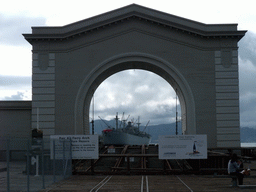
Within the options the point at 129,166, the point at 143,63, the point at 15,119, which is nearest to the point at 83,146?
the point at 129,166

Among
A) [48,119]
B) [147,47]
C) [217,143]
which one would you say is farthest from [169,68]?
[48,119]

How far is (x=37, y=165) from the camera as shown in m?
22.0

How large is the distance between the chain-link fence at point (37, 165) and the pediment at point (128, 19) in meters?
15.3

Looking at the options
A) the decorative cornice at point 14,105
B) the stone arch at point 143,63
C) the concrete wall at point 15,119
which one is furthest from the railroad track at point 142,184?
the decorative cornice at point 14,105

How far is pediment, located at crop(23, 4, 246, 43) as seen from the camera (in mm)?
38500

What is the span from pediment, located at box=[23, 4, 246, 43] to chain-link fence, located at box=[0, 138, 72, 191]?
15.3m

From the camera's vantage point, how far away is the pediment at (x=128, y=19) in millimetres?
38500

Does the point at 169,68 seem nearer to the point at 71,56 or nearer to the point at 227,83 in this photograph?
the point at 227,83

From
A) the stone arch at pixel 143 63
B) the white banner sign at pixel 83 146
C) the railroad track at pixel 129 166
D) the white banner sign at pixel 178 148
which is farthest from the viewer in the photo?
the stone arch at pixel 143 63

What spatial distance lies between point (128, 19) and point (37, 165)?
2012cm

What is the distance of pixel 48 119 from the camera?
38.4 m

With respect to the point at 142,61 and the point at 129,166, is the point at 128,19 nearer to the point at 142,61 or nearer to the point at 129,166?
the point at 142,61

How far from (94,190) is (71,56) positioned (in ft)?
74.4

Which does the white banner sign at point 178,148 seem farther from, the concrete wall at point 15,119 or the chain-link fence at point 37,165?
the concrete wall at point 15,119
